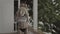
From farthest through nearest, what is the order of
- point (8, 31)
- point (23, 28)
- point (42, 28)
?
point (42, 28), point (8, 31), point (23, 28)

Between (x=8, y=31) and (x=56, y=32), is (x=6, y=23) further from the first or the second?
(x=56, y=32)

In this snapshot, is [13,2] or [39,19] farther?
[39,19]

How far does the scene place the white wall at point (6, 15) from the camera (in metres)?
5.21

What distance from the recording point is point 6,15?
5246 mm

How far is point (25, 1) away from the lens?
552cm

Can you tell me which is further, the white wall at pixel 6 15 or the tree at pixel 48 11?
the tree at pixel 48 11

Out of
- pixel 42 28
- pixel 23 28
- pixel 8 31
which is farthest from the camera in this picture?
pixel 42 28

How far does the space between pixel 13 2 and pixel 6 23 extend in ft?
2.28

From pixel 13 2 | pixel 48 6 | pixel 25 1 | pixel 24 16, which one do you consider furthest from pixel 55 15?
pixel 24 16

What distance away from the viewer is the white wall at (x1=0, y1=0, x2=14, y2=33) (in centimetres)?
521

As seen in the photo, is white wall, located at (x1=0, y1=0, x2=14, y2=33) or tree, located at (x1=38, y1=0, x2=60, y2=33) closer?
white wall, located at (x1=0, y1=0, x2=14, y2=33)

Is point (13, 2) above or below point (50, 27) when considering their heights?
above

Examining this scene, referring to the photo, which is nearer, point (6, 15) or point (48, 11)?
point (6, 15)

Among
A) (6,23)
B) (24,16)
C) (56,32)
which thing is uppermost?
(24,16)
